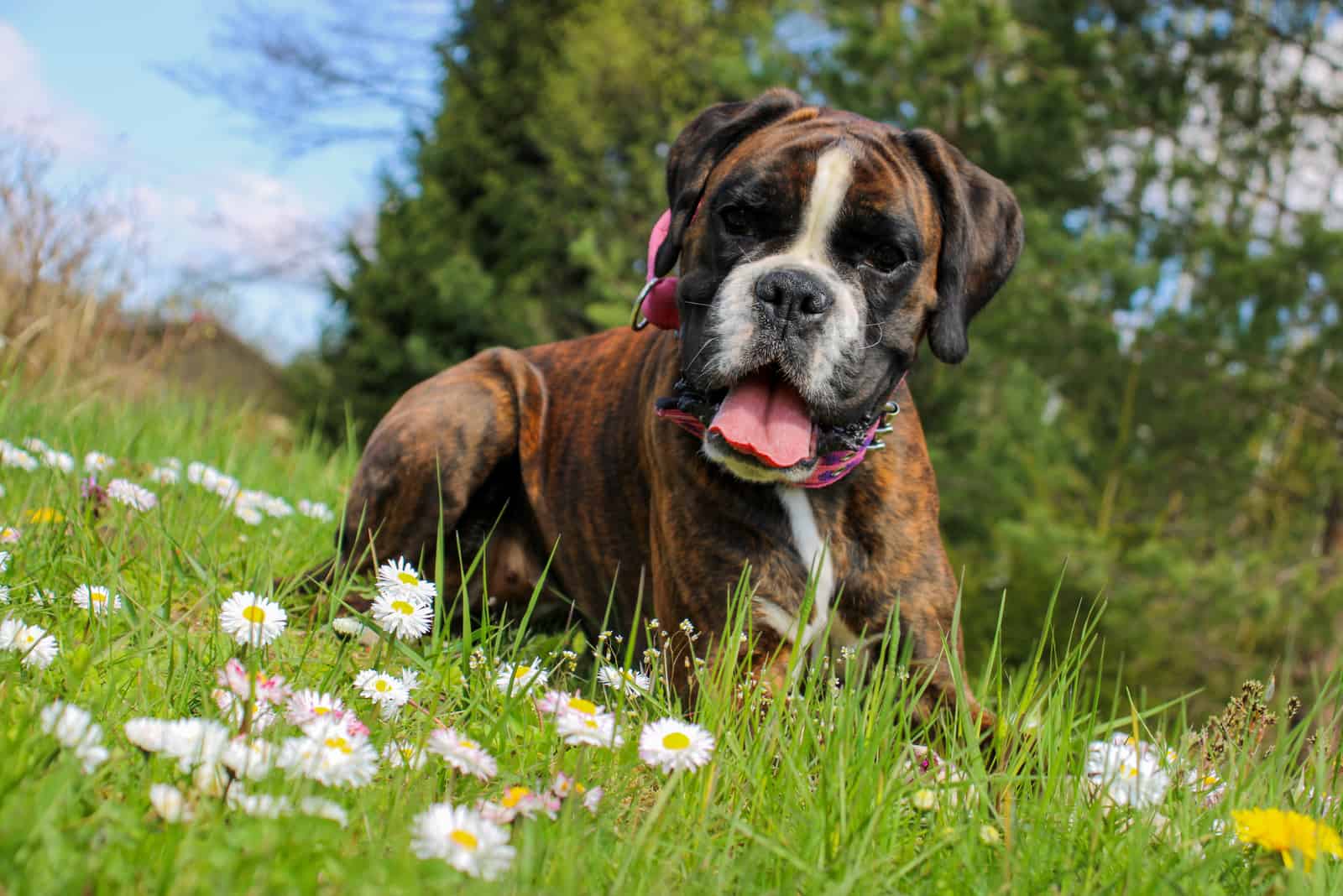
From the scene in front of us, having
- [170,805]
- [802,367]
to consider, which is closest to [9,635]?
[170,805]

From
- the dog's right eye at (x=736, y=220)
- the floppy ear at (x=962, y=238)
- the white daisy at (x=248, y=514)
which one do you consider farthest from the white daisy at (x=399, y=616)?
the white daisy at (x=248, y=514)

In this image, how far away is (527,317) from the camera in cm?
1230

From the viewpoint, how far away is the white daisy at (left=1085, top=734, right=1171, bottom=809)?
1.97m

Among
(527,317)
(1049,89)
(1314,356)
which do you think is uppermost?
(1049,89)

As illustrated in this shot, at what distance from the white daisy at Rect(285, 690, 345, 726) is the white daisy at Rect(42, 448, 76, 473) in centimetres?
203

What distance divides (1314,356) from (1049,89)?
A: 2.87 metres

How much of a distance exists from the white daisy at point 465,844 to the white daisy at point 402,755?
294mm

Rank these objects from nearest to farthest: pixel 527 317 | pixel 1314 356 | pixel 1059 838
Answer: pixel 1059 838 → pixel 1314 356 → pixel 527 317

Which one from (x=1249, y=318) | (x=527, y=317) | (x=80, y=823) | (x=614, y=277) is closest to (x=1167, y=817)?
(x=80, y=823)

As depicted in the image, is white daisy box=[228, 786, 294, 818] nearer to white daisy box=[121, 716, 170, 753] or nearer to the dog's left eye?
white daisy box=[121, 716, 170, 753]

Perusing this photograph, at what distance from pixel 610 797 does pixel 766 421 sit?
1.17 m

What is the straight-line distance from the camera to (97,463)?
3.82 m

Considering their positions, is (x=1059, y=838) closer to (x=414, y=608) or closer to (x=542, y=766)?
(x=542, y=766)

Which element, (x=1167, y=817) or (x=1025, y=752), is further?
(x=1025, y=752)
